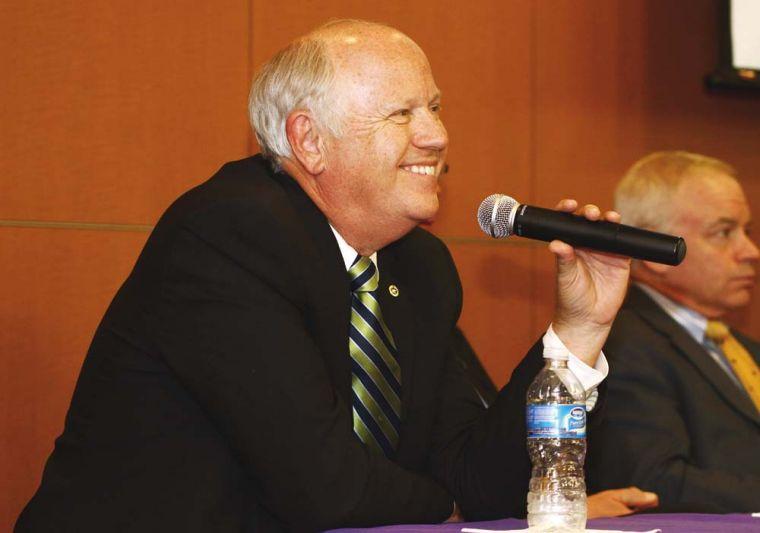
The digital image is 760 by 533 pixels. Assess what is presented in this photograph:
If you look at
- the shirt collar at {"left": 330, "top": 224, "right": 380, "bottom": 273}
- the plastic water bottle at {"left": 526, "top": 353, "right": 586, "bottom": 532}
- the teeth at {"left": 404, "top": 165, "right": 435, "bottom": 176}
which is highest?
the teeth at {"left": 404, "top": 165, "right": 435, "bottom": 176}

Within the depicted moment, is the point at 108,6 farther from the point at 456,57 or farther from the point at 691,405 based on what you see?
the point at 691,405

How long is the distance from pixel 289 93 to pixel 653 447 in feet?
4.74

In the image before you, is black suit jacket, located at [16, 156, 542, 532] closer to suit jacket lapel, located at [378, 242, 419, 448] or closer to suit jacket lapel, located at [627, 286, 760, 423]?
suit jacket lapel, located at [378, 242, 419, 448]

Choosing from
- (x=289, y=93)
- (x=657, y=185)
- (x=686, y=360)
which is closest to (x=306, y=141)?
(x=289, y=93)

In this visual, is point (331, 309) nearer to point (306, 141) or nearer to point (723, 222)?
point (306, 141)

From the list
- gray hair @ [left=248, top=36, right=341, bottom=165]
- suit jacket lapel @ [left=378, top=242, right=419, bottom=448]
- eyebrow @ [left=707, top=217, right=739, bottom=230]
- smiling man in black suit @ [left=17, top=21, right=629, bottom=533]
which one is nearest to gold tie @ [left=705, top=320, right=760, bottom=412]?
eyebrow @ [left=707, top=217, right=739, bottom=230]

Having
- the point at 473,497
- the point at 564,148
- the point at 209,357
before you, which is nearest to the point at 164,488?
the point at 209,357

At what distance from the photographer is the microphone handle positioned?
185cm

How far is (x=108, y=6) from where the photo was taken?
317 centimetres

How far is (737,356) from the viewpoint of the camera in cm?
350

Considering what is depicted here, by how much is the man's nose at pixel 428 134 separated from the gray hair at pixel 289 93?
0.55ft

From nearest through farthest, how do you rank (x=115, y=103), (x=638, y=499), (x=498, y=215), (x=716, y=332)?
(x=498, y=215) → (x=638, y=499) → (x=115, y=103) → (x=716, y=332)

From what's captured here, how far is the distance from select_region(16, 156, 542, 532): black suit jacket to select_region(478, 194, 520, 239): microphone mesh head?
26 cm

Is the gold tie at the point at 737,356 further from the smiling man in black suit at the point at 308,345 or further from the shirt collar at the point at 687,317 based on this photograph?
the smiling man in black suit at the point at 308,345
